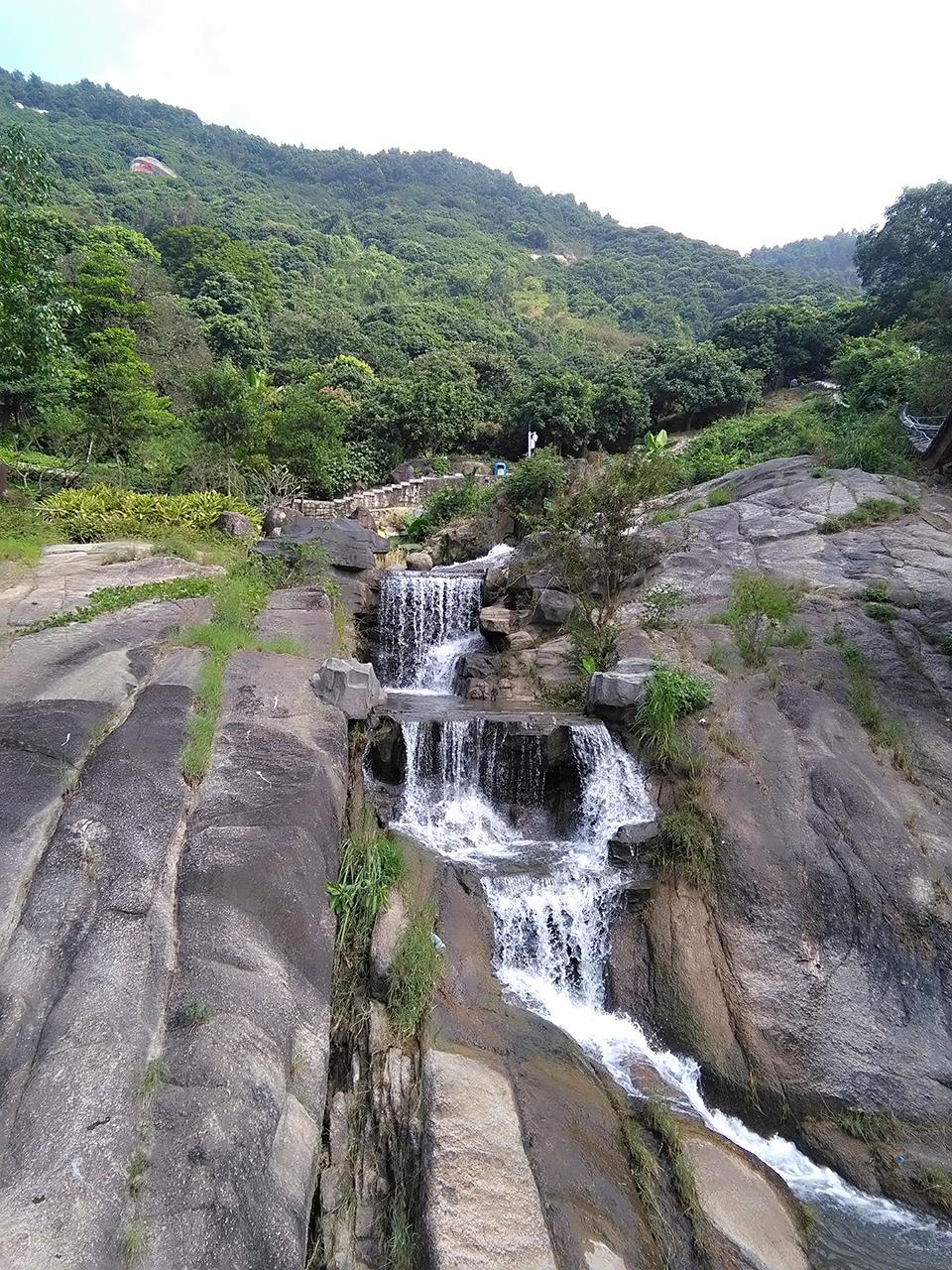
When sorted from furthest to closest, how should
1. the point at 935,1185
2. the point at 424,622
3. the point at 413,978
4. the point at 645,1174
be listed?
the point at 424,622 < the point at 413,978 < the point at 935,1185 < the point at 645,1174

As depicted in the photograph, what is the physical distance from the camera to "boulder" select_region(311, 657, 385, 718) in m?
9.68

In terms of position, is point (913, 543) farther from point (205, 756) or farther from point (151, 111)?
point (151, 111)

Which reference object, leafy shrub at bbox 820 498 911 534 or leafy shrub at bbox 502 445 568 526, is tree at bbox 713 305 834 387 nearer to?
leafy shrub at bbox 502 445 568 526

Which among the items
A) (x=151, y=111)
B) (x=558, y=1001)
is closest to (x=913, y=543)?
(x=558, y=1001)

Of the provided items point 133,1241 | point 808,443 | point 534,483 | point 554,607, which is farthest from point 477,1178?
point 808,443

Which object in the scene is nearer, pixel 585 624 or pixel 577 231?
pixel 585 624

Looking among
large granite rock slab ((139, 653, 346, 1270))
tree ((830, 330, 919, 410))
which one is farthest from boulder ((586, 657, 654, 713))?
tree ((830, 330, 919, 410))

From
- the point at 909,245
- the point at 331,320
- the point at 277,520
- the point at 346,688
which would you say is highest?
the point at 909,245

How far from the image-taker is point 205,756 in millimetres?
7598

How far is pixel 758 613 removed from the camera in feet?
38.5

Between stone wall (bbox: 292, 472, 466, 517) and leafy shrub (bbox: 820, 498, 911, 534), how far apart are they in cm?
1471

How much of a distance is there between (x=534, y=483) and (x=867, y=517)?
989cm

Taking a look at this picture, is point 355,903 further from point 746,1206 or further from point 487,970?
point 746,1206

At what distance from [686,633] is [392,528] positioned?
609 inches
